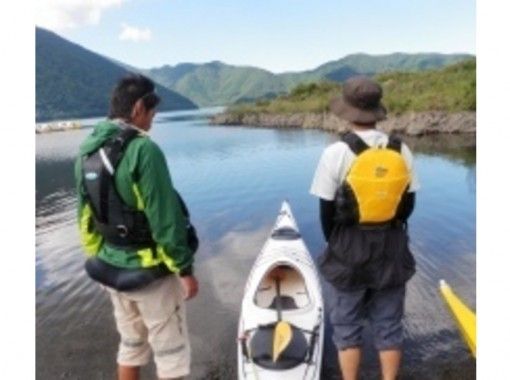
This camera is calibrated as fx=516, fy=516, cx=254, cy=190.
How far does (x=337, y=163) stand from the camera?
3.89 metres

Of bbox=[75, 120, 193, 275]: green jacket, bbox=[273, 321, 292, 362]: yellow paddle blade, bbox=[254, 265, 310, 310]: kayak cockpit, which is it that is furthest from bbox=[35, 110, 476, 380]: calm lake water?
bbox=[75, 120, 193, 275]: green jacket

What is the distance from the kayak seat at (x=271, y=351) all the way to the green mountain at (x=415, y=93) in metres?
35.5

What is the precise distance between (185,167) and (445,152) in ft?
44.8

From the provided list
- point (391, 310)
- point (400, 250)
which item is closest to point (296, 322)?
point (391, 310)

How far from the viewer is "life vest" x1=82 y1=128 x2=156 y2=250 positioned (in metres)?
3.60

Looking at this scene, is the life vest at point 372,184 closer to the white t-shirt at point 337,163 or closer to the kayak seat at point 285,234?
the white t-shirt at point 337,163

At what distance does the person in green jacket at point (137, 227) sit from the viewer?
3527 millimetres

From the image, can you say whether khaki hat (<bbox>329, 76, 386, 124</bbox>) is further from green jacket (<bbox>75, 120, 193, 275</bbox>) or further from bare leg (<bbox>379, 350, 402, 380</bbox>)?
bare leg (<bbox>379, 350, 402, 380</bbox>)

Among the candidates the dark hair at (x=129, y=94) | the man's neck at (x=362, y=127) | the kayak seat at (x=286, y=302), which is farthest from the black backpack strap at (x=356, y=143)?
the kayak seat at (x=286, y=302)

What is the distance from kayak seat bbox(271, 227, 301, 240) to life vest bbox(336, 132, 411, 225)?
160 inches

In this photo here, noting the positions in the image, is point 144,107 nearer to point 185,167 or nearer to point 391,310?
point 391,310

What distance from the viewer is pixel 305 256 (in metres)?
7.23

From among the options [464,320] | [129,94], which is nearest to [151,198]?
[129,94]

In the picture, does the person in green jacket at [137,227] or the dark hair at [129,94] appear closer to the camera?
the person in green jacket at [137,227]
